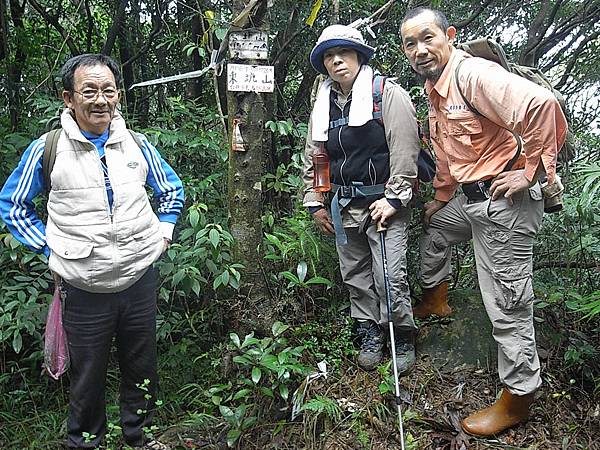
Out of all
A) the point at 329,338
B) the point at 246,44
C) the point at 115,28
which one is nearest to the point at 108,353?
the point at 329,338

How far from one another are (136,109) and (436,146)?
4223mm

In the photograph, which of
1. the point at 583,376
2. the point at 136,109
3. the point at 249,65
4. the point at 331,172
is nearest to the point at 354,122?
the point at 331,172

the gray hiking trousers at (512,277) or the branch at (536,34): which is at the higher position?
the branch at (536,34)

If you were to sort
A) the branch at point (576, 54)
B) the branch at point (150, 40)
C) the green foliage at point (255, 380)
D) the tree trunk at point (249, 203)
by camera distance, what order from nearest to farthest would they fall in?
the green foliage at point (255, 380)
the tree trunk at point (249, 203)
the branch at point (150, 40)
the branch at point (576, 54)

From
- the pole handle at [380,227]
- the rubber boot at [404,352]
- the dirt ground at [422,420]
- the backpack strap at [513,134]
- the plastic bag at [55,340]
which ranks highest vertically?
the backpack strap at [513,134]

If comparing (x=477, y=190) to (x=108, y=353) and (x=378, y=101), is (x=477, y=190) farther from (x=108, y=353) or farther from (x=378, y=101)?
(x=108, y=353)

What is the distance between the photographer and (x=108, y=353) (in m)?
3.45

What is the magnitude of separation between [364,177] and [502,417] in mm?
1787

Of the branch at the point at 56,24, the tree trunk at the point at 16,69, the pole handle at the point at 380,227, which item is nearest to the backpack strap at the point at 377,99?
the pole handle at the point at 380,227

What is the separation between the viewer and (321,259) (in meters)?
4.54

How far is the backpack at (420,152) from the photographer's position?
3773mm

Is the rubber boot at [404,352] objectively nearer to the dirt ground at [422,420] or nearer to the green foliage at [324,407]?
the dirt ground at [422,420]

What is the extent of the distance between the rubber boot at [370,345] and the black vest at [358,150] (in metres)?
1.07

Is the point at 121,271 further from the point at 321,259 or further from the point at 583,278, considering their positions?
the point at 583,278
